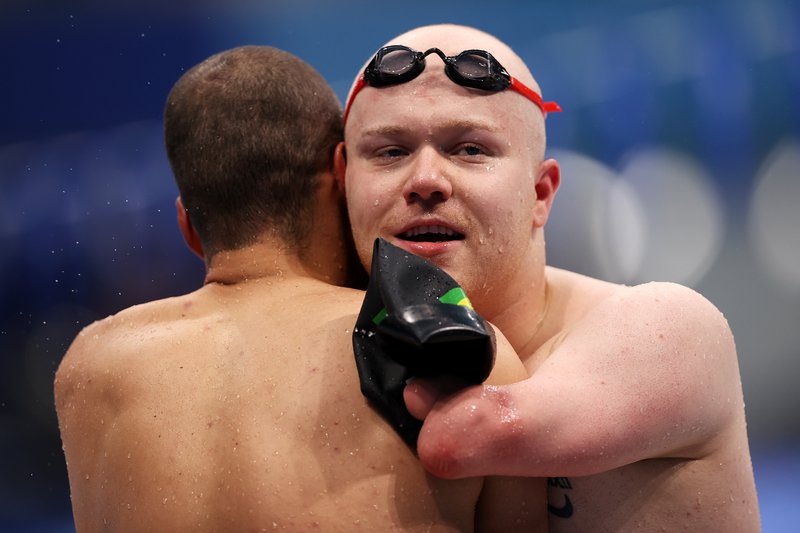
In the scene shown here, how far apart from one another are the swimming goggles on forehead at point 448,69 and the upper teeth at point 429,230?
0.41 m

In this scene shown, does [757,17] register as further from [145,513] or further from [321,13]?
[145,513]

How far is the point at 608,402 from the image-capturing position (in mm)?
1817

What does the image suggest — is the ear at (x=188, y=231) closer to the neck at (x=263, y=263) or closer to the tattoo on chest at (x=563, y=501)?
the neck at (x=263, y=263)

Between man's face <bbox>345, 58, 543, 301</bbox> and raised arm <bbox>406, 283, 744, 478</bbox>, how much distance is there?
36 centimetres

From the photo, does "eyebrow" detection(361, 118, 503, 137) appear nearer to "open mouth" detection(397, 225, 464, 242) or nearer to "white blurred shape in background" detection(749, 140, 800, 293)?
"open mouth" detection(397, 225, 464, 242)

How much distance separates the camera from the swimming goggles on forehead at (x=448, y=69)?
2334 mm

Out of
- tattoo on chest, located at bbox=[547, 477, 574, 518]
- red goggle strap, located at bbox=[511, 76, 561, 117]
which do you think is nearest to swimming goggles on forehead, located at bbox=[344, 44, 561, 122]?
red goggle strap, located at bbox=[511, 76, 561, 117]

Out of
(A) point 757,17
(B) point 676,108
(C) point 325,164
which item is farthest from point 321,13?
(C) point 325,164

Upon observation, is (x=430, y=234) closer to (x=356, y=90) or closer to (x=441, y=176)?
(x=441, y=176)

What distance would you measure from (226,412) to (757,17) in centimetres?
582

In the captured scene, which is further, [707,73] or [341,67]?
[707,73]

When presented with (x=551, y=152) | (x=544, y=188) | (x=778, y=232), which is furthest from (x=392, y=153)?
(x=778, y=232)

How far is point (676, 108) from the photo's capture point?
240 inches

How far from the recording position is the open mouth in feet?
7.29
